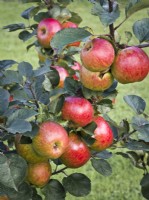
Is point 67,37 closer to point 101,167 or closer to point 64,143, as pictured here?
point 64,143

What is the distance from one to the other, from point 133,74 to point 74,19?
594 mm

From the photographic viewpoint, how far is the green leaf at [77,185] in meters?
1.32

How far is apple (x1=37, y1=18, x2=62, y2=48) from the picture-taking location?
4.36 feet

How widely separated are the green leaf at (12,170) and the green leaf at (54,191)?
32 centimetres

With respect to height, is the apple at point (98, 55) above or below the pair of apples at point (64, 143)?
above

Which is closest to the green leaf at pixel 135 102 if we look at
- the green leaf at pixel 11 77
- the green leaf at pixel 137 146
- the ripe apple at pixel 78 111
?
the green leaf at pixel 137 146

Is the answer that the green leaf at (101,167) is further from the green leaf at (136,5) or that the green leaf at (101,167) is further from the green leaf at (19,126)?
Result: the green leaf at (136,5)

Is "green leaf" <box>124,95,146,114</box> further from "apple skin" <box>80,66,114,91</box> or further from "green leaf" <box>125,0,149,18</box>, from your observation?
"green leaf" <box>125,0,149,18</box>

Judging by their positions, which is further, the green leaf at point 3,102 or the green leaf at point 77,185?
the green leaf at point 77,185

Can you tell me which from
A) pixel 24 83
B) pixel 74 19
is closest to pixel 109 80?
pixel 24 83

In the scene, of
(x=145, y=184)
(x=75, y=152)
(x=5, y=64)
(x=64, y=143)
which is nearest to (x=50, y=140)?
(x=64, y=143)

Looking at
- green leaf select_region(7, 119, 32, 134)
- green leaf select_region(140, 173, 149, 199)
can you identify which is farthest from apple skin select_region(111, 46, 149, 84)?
green leaf select_region(140, 173, 149, 199)

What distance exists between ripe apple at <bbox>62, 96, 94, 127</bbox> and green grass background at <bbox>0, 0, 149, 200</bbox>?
19 cm

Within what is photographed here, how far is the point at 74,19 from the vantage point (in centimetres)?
151
